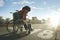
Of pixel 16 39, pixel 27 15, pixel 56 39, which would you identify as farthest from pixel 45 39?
pixel 27 15

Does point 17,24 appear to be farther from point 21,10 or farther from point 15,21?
point 21,10

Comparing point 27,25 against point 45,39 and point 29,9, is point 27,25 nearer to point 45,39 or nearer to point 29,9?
point 29,9

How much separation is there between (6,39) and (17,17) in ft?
10.6

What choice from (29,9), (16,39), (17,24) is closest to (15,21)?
(17,24)

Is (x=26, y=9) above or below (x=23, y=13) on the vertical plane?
above

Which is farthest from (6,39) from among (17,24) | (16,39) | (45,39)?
(17,24)

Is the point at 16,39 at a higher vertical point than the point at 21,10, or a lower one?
lower

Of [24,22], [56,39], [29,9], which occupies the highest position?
[29,9]

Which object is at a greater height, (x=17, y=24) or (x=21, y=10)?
(x=21, y=10)

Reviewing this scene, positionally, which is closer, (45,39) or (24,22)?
(45,39)

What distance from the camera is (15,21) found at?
15.9 meters

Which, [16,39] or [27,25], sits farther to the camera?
[27,25]

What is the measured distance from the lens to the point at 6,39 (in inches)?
499

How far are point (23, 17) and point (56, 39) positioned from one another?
3.57m
